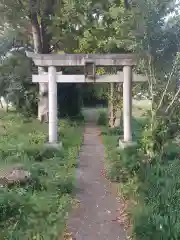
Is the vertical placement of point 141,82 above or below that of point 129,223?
above

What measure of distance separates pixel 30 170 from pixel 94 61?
5.47 metres

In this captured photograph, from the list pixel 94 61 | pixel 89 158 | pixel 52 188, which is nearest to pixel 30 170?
pixel 52 188

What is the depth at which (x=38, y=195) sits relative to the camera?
21.4 feet

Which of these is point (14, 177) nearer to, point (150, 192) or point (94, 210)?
point (94, 210)

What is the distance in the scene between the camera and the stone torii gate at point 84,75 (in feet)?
39.2

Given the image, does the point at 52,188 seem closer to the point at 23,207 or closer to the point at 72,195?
the point at 72,195

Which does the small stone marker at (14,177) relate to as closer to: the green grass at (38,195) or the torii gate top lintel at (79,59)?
the green grass at (38,195)

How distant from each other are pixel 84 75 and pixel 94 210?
642 cm

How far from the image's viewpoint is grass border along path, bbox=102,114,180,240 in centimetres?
476

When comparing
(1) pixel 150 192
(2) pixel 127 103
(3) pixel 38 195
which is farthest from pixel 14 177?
(2) pixel 127 103

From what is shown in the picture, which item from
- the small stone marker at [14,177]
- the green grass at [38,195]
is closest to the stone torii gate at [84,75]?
the green grass at [38,195]

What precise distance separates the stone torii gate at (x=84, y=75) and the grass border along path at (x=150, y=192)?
2.60 m

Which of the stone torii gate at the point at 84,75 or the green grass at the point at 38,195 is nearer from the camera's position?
the green grass at the point at 38,195

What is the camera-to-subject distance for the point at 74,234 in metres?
5.31
